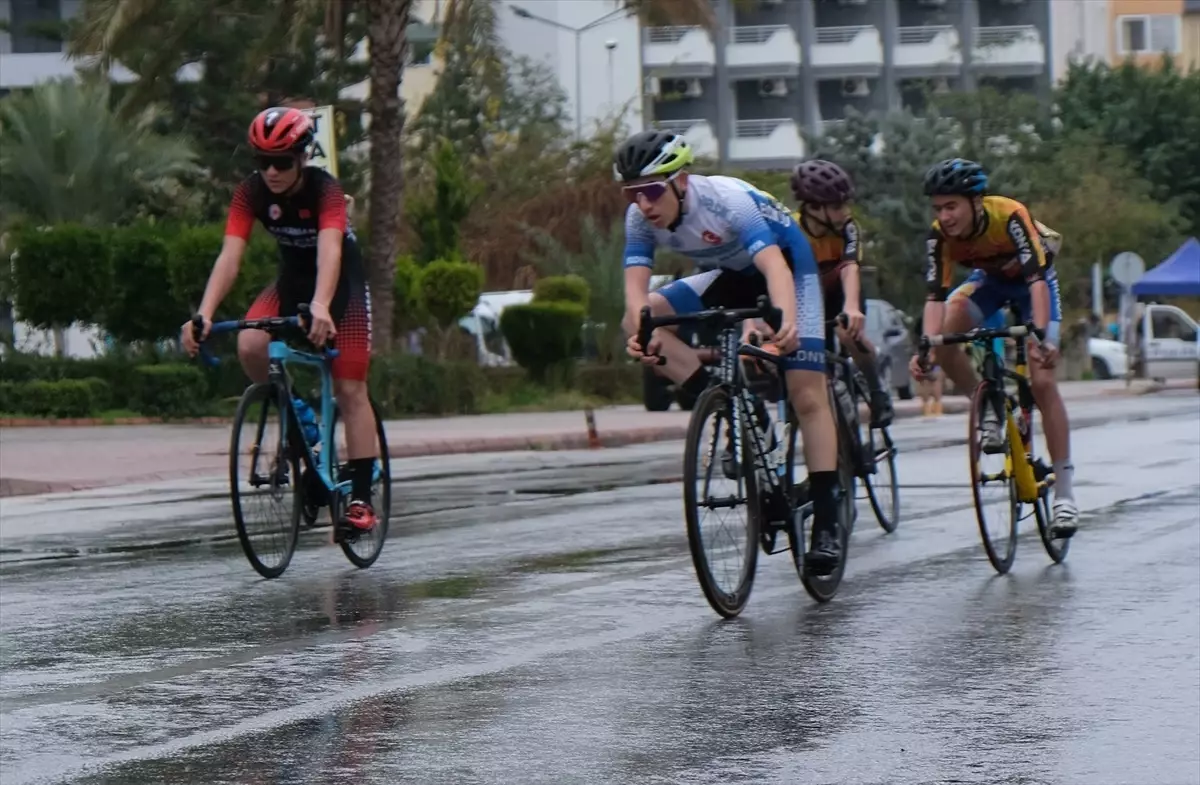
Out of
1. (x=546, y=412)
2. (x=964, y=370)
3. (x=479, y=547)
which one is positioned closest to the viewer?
(x=964, y=370)

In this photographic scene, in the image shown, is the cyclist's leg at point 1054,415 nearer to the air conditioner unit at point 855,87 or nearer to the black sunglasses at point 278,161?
the black sunglasses at point 278,161

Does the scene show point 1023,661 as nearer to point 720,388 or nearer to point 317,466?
point 720,388

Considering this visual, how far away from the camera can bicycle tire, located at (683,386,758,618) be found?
25.3 ft

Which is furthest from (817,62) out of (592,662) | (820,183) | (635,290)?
(592,662)

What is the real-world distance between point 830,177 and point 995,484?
1.83 meters

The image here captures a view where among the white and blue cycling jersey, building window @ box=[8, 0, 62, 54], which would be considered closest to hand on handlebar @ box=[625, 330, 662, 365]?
the white and blue cycling jersey

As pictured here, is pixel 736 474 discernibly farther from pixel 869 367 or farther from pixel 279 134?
pixel 869 367

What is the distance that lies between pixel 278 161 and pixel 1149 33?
86.2 metres

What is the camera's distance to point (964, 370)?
1006 centimetres

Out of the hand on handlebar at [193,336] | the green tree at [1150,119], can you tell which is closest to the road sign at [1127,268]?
the green tree at [1150,119]

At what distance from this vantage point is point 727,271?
27.8 feet

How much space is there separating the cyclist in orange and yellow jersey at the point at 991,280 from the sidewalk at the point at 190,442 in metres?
9.00

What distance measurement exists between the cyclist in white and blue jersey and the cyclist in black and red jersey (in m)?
1.48

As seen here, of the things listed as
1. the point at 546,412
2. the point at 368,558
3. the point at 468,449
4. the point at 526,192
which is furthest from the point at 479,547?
the point at 526,192
